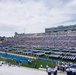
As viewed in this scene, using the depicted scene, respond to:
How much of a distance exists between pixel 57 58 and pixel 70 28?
84.5 m

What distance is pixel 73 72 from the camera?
16219 mm

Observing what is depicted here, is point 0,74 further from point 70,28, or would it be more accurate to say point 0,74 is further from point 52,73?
point 70,28

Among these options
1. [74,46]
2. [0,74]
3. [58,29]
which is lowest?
[0,74]

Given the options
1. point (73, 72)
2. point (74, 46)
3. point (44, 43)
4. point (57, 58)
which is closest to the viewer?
point (73, 72)

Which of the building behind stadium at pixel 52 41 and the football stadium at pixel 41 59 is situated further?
the building behind stadium at pixel 52 41

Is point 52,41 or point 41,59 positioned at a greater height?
point 52,41

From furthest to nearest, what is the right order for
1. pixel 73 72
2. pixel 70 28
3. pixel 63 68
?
pixel 70 28, pixel 63 68, pixel 73 72

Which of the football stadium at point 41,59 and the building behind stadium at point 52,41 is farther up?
the building behind stadium at point 52,41

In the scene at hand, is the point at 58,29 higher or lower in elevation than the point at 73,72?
higher

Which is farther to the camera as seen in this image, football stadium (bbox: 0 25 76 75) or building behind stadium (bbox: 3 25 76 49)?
building behind stadium (bbox: 3 25 76 49)

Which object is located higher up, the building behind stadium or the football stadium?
the building behind stadium

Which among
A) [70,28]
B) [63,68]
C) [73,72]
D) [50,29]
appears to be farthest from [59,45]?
[50,29]

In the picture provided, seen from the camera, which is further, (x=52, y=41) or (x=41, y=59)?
(x=52, y=41)

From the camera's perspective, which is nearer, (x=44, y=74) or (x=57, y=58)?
(x=44, y=74)
